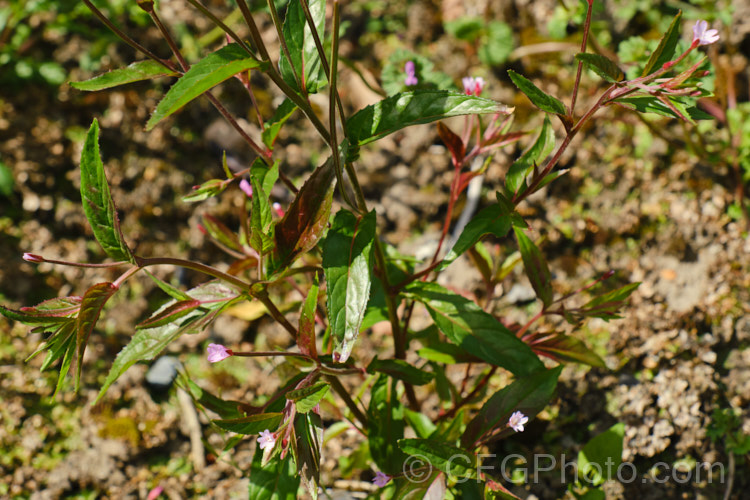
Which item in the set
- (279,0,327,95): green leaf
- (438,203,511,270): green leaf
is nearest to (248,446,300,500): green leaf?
(438,203,511,270): green leaf

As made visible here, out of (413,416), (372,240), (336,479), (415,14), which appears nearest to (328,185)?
(372,240)

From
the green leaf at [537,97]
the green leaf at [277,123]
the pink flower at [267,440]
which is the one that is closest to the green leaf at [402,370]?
the pink flower at [267,440]

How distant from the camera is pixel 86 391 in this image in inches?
99.0

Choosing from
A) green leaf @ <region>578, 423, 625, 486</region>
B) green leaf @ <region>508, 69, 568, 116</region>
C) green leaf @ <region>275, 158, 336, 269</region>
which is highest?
green leaf @ <region>508, 69, 568, 116</region>

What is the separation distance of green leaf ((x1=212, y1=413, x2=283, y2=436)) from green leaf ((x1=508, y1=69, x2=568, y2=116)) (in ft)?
3.14

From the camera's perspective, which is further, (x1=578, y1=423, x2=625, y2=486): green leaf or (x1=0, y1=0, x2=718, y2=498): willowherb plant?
(x1=578, y1=423, x2=625, y2=486): green leaf

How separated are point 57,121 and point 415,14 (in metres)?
2.18

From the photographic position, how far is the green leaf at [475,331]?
62.8 inches

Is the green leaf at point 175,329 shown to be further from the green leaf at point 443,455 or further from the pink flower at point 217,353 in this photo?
the green leaf at point 443,455

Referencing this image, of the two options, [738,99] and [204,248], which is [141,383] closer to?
[204,248]

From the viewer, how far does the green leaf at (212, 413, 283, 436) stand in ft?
4.20

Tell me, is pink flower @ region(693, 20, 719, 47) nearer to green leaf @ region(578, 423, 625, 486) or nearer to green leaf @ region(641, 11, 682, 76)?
green leaf @ region(641, 11, 682, 76)

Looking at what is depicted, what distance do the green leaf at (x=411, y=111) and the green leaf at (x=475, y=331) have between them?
1.83 feet

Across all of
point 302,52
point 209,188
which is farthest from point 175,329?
point 302,52
